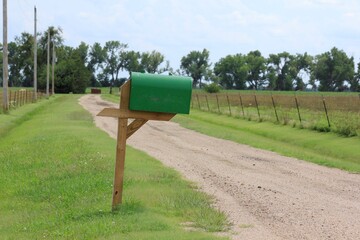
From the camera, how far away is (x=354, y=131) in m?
25.7

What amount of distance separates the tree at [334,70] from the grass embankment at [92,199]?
128 metres

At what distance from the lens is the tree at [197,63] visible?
522ft

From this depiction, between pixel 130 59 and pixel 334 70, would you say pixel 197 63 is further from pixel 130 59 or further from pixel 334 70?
pixel 334 70

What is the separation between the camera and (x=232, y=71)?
532ft

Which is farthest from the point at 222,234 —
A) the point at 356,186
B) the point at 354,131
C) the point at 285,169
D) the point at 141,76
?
the point at 354,131

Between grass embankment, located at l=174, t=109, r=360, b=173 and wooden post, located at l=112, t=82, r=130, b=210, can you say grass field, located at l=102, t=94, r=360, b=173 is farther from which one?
wooden post, located at l=112, t=82, r=130, b=210

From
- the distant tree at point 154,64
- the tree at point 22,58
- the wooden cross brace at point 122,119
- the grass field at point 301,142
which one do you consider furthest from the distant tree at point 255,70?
the wooden cross brace at point 122,119

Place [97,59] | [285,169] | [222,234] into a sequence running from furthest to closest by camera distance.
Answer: [97,59] → [285,169] → [222,234]

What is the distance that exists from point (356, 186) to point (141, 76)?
6208mm

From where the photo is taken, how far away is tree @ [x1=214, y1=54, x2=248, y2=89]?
15962cm

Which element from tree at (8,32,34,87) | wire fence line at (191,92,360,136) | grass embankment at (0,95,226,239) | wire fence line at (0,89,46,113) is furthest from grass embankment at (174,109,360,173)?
tree at (8,32,34,87)

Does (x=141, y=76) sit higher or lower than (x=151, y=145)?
higher

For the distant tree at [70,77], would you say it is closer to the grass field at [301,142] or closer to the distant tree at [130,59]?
the distant tree at [130,59]

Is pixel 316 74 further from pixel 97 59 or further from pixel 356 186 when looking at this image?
pixel 356 186
